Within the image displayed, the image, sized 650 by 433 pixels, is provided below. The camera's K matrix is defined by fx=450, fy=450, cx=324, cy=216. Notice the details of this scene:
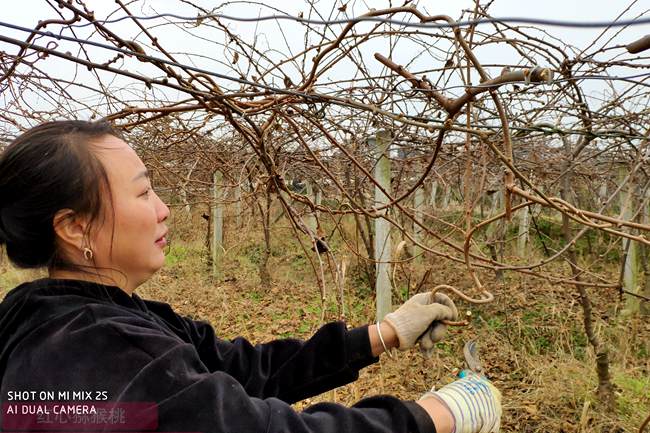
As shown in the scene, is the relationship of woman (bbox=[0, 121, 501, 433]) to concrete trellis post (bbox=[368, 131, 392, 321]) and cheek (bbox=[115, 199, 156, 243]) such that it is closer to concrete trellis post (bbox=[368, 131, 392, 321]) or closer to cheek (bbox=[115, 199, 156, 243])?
cheek (bbox=[115, 199, 156, 243])

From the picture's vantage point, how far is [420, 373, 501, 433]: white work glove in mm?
1021

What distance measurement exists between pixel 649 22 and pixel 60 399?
3.36 feet

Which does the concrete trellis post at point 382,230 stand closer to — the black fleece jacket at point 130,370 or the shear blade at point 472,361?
the shear blade at point 472,361

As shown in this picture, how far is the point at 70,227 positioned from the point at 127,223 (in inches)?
4.3

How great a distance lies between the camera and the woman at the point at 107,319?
75 centimetres

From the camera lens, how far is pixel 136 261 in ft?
3.17

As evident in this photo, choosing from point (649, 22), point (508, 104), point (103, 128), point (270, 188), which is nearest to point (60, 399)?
point (103, 128)

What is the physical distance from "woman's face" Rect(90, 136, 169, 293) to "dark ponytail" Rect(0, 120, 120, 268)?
0.03 m

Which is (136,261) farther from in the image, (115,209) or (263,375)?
(263,375)

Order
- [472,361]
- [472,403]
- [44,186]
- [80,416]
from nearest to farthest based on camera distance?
[80,416] < [44,186] < [472,403] < [472,361]

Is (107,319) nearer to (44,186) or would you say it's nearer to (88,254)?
A: (88,254)

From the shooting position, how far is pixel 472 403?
3.48ft

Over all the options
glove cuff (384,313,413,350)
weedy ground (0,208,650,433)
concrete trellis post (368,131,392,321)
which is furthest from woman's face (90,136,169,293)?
concrete trellis post (368,131,392,321)

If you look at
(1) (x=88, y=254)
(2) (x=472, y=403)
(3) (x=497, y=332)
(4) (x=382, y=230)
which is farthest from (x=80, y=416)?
(3) (x=497, y=332)
